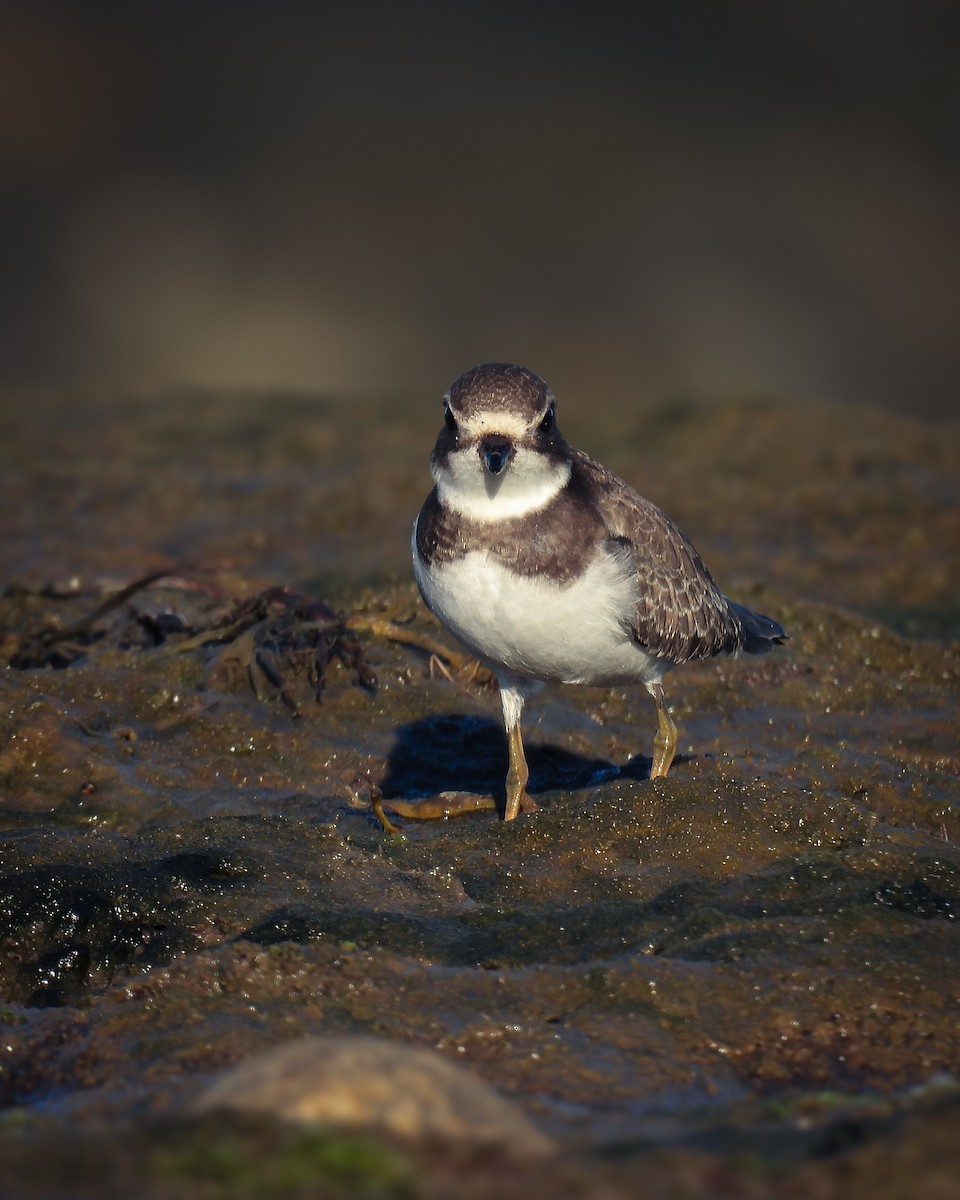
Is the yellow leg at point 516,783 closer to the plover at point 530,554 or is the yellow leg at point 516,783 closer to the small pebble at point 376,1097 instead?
the plover at point 530,554

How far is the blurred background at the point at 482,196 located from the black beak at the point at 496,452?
44.6 ft

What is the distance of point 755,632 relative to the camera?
733 centimetres

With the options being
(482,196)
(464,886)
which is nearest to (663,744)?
(464,886)

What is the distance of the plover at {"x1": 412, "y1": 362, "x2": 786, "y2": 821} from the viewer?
5.82 metres

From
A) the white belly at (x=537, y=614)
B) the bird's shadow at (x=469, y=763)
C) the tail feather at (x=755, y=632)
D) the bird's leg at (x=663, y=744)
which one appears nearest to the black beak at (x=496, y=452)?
the white belly at (x=537, y=614)

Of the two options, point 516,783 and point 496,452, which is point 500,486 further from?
point 516,783

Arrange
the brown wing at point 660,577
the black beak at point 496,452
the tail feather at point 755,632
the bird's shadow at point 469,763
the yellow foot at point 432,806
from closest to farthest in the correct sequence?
the black beak at point 496,452, the yellow foot at point 432,806, the brown wing at point 660,577, the bird's shadow at point 469,763, the tail feather at point 755,632

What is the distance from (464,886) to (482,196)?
17860mm

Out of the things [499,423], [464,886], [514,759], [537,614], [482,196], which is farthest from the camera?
[482,196]

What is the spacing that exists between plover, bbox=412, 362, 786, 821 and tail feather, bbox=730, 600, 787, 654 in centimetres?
91

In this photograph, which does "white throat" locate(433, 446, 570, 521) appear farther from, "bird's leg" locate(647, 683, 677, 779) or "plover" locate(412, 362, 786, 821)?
"bird's leg" locate(647, 683, 677, 779)

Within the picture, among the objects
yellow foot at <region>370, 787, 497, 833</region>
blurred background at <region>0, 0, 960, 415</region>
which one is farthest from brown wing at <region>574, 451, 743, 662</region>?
blurred background at <region>0, 0, 960, 415</region>

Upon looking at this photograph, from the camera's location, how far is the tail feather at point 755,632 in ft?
23.9

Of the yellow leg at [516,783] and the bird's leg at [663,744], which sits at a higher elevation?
the bird's leg at [663,744]
